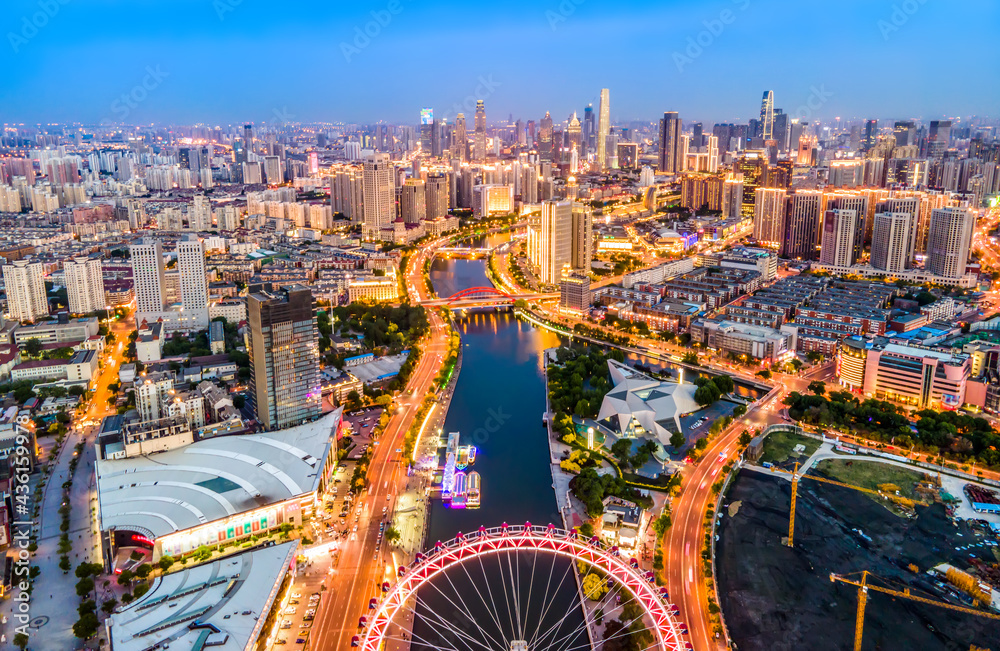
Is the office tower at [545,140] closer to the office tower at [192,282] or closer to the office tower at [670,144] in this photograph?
the office tower at [670,144]

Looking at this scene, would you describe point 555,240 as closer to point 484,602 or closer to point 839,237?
point 839,237

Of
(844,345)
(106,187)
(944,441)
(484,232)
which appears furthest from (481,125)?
(944,441)

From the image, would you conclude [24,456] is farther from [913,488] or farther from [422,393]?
[913,488]

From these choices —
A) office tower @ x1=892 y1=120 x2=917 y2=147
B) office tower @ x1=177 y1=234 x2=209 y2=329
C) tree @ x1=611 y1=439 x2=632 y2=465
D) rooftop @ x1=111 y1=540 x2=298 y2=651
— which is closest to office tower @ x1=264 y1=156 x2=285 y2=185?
office tower @ x1=177 y1=234 x2=209 y2=329

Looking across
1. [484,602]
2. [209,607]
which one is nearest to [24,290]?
[209,607]

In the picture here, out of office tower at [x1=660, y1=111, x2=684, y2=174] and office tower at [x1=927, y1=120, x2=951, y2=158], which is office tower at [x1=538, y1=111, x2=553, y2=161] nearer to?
office tower at [x1=660, y1=111, x2=684, y2=174]
